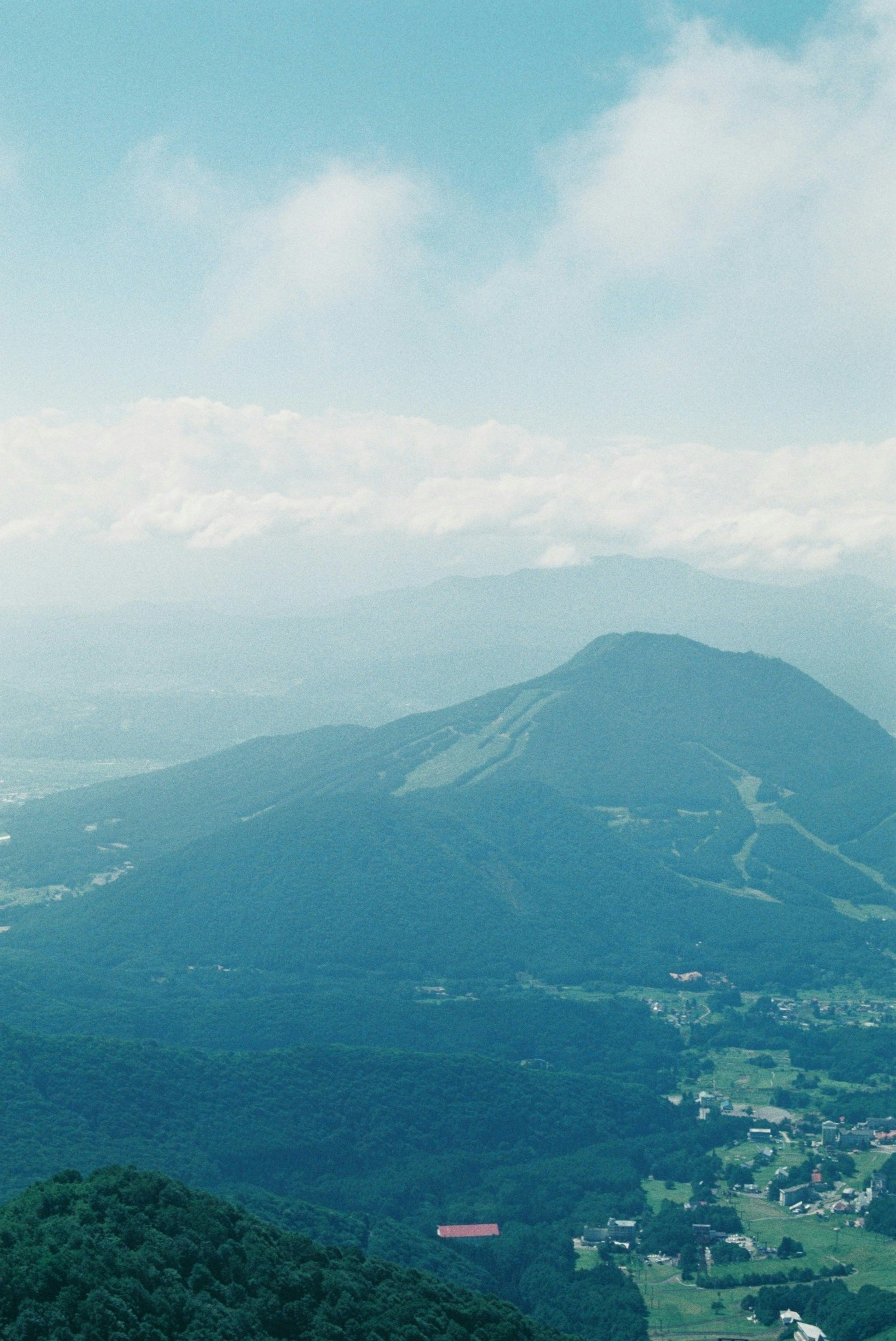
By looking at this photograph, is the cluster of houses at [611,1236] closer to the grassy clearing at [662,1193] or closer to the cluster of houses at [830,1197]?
the grassy clearing at [662,1193]

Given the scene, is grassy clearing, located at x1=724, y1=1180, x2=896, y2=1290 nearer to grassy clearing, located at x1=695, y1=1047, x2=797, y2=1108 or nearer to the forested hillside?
the forested hillside

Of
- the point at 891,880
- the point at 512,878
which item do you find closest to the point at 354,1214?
the point at 512,878

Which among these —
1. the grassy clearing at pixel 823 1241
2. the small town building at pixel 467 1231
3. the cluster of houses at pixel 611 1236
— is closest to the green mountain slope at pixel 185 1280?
the small town building at pixel 467 1231

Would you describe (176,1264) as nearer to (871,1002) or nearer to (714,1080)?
(714,1080)

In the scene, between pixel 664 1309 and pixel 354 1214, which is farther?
pixel 354 1214

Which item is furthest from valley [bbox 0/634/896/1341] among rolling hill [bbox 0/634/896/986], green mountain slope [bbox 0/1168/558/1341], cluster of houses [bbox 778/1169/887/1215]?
green mountain slope [bbox 0/1168/558/1341]

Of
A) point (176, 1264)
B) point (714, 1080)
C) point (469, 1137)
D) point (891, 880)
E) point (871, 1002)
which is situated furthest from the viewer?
point (891, 880)

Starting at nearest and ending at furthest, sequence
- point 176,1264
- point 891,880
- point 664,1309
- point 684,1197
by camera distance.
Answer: point 176,1264, point 664,1309, point 684,1197, point 891,880
